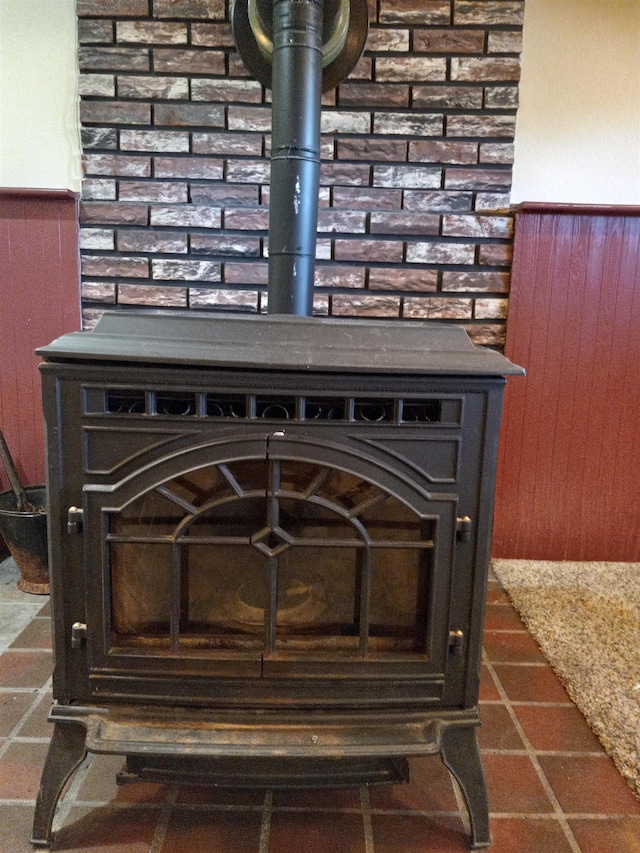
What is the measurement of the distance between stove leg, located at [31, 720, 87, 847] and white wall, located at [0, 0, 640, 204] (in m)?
1.70

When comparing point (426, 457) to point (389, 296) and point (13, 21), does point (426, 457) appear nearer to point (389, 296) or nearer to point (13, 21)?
point (389, 296)

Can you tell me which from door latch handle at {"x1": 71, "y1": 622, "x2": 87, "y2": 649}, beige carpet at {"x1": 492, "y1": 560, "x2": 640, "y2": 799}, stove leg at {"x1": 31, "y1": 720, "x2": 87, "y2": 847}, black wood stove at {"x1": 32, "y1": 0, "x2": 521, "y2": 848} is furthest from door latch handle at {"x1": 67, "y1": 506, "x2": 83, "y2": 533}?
beige carpet at {"x1": 492, "y1": 560, "x2": 640, "y2": 799}

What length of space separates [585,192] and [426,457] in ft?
4.87

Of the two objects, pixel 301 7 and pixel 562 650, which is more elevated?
pixel 301 7

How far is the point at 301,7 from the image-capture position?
1.33 m

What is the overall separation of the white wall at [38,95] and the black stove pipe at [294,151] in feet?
3.04

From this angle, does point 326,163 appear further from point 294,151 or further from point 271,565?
point 271,565

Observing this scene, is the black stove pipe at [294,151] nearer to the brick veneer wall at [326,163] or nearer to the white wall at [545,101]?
the brick veneer wall at [326,163]

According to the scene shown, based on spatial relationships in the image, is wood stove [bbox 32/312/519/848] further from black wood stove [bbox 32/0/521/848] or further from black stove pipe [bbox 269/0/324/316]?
black stove pipe [bbox 269/0/324/316]

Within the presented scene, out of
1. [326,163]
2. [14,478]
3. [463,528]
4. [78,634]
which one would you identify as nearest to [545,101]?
[326,163]

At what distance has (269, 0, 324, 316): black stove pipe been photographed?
1343mm

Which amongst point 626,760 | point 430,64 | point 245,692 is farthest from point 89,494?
point 430,64

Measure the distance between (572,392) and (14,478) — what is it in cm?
199

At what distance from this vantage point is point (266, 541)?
1.07 meters
